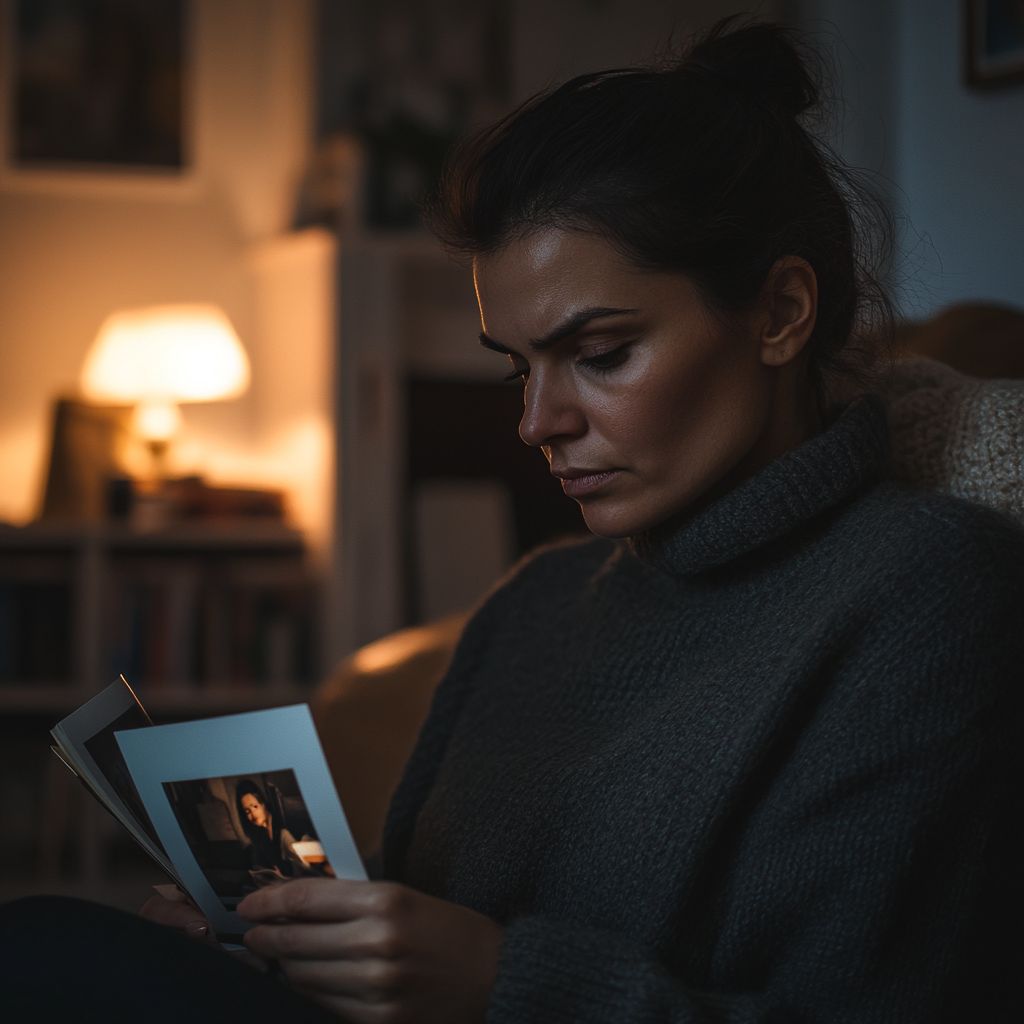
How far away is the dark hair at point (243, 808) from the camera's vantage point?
0.69 metres

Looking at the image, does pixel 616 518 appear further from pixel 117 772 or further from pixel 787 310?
pixel 117 772

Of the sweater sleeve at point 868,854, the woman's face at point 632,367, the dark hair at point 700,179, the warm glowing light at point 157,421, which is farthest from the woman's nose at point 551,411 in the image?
the warm glowing light at point 157,421

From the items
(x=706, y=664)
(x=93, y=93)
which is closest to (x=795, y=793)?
(x=706, y=664)

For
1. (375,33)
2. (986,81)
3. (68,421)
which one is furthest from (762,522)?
(375,33)

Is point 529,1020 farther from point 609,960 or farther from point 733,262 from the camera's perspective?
point 733,262

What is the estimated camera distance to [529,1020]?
26.5 inches

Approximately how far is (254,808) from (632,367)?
39 cm

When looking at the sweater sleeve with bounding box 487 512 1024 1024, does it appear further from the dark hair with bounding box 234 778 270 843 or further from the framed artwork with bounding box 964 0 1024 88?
the framed artwork with bounding box 964 0 1024 88

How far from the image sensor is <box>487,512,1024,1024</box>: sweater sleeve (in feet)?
2.20

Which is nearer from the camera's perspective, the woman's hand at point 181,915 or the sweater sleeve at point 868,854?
the sweater sleeve at point 868,854

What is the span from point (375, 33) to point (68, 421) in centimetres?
132

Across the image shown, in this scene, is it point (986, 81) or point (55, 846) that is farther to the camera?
point (55, 846)

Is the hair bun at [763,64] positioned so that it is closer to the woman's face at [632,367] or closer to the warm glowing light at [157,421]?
the woman's face at [632,367]

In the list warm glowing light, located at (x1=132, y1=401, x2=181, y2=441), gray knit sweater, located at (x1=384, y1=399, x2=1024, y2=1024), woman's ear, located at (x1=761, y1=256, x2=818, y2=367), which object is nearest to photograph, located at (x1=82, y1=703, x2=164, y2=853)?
gray knit sweater, located at (x1=384, y1=399, x2=1024, y2=1024)
